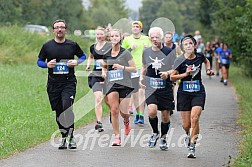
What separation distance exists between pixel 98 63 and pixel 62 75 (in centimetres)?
204

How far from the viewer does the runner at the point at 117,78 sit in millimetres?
12094

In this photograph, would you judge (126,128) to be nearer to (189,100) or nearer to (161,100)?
(161,100)

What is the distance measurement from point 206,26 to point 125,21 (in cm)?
3831

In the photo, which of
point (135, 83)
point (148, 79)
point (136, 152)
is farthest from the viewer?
point (135, 83)

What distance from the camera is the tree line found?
88.4ft

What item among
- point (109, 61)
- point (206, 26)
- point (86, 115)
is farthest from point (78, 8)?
point (109, 61)

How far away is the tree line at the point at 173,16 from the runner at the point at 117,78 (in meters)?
6.59

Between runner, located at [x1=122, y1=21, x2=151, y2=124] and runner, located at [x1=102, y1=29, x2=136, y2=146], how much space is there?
8.97 feet

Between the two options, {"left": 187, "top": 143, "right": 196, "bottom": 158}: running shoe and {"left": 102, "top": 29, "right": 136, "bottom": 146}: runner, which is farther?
{"left": 102, "top": 29, "right": 136, "bottom": 146}: runner

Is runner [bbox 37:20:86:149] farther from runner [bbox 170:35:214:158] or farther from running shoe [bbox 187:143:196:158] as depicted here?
running shoe [bbox 187:143:196:158]

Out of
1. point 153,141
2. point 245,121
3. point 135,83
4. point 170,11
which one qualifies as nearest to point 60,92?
point 153,141

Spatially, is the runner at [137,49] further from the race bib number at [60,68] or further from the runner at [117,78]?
the race bib number at [60,68]

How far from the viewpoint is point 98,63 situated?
13.6m

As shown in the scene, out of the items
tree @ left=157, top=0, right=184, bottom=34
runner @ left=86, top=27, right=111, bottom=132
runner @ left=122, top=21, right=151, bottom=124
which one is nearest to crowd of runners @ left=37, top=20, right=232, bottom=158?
runner @ left=86, top=27, right=111, bottom=132
